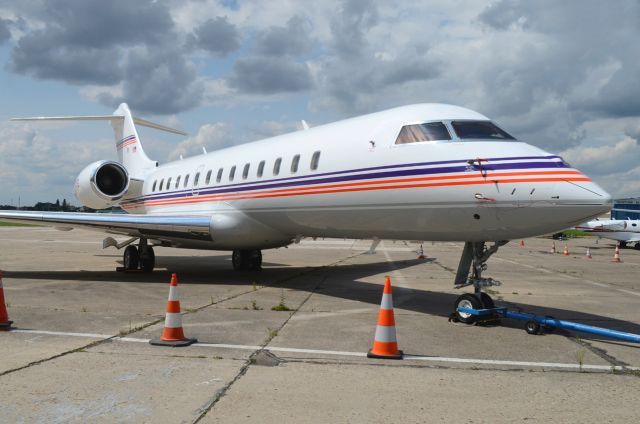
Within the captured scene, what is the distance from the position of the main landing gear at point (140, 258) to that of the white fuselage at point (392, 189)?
2.00 metres

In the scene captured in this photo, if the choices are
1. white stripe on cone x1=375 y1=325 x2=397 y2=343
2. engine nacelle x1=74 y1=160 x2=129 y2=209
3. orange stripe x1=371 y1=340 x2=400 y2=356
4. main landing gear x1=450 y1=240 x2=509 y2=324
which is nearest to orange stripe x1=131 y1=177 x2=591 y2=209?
main landing gear x1=450 y1=240 x2=509 y2=324

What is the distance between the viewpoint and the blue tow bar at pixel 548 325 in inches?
236

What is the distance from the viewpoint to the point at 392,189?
790 centimetres

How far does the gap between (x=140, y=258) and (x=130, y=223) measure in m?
2.15

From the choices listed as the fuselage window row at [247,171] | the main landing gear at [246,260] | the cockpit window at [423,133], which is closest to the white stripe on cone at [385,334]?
the cockpit window at [423,133]

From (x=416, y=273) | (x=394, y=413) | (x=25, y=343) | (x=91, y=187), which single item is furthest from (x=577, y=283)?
(x=91, y=187)

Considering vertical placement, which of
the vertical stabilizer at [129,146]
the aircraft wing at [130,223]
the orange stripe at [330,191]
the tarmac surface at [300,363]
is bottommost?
the tarmac surface at [300,363]

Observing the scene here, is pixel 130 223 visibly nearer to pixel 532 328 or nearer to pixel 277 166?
pixel 277 166

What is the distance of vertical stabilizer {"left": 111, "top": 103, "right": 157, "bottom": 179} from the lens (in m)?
19.7

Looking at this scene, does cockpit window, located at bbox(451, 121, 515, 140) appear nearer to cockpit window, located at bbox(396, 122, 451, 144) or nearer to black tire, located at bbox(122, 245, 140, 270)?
cockpit window, located at bbox(396, 122, 451, 144)

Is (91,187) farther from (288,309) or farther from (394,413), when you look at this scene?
(394,413)

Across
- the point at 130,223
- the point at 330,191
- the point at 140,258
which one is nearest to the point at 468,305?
the point at 330,191

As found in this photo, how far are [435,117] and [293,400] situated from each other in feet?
16.7

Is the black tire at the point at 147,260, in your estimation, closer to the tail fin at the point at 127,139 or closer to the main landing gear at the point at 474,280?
the tail fin at the point at 127,139
